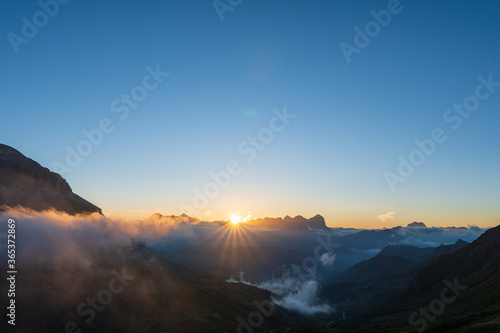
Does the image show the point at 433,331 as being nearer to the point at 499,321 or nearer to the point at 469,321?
the point at 469,321

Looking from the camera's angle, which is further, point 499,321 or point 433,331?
point 433,331

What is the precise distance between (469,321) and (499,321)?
59.2 m

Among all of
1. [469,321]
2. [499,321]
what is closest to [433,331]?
[469,321]

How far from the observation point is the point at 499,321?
133000 millimetres

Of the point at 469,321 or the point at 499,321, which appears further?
the point at 469,321

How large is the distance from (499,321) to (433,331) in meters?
69.8

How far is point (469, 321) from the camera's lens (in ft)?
602

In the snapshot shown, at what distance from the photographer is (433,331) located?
19400 cm

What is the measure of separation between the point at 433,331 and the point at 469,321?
2002 centimetres
